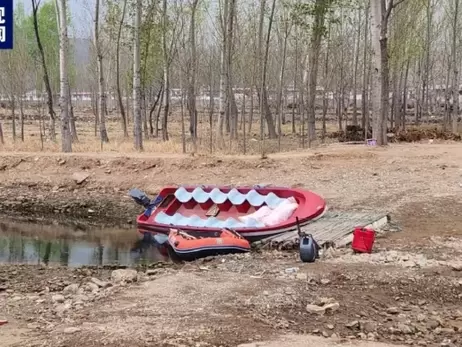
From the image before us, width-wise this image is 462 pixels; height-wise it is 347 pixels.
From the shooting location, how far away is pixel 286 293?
21.9 feet

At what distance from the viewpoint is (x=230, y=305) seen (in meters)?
6.21

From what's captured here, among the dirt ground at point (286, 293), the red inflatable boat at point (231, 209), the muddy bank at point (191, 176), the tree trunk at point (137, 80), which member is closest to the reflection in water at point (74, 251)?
the red inflatable boat at point (231, 209)

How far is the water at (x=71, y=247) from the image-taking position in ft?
34.8

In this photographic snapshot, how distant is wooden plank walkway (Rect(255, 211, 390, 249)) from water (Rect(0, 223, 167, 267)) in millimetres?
1976

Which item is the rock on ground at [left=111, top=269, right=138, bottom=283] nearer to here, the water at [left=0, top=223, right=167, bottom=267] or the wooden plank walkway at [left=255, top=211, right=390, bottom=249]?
the water at [left=0, top=223, right=167, bottom=267]

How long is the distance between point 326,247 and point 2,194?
963cm

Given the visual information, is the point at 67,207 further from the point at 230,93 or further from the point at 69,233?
the point at 230,93

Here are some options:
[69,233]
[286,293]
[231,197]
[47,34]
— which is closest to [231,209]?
[231,197]

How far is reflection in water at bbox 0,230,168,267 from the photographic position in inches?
416

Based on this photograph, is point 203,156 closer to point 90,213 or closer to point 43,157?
point 90,213

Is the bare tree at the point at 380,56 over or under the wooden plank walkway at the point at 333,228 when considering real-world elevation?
over

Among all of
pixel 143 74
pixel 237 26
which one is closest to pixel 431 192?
pixel 143 74

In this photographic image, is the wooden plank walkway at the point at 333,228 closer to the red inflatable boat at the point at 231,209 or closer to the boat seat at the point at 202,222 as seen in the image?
the red inflatable boat at the point at 231,209

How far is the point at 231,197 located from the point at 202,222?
34.4 inches
